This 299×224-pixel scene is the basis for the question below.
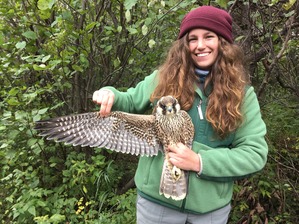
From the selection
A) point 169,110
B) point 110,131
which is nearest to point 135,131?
point 110,131

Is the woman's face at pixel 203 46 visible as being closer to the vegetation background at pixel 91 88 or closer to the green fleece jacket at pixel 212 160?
the green fleece jacket at pixel 212 160

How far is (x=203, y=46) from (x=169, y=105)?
0.44 m

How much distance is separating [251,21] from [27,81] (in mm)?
2808

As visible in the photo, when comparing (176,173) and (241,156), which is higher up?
(241,156)

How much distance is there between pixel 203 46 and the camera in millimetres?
2027

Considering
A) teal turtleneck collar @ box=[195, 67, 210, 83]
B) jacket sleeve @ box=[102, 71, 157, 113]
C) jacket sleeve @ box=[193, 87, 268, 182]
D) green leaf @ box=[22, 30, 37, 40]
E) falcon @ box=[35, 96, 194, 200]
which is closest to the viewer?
jacket sleeve @ box=[193, 87, 268, 182]

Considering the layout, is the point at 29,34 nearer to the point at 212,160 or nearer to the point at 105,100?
the point at 105,100

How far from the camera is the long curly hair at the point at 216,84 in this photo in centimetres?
200

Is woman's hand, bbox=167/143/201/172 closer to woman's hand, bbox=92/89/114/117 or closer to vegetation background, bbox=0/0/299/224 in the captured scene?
woman's hand, bbox=92/89/114/117

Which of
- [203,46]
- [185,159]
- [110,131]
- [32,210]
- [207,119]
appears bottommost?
[32,210]

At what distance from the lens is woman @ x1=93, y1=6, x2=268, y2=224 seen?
1.93 meters

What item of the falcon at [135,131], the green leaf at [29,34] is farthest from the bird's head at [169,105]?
the green leaf at [29,34]

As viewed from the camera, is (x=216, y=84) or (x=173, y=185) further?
(x=216, y=84)

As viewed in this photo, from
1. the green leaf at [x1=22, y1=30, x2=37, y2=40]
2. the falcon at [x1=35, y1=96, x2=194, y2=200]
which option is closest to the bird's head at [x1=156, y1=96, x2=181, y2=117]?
the falcon at [x1=35, y1=96, x2=194, y2=200]
